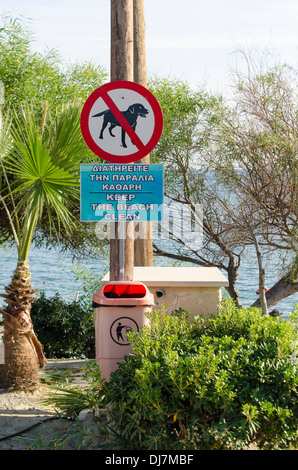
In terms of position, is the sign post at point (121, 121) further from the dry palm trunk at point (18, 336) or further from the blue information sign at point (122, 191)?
the dry palm trunk at point (18, 336)

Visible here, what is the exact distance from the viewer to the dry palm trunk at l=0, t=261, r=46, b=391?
231 inches

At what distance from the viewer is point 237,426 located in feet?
11.5

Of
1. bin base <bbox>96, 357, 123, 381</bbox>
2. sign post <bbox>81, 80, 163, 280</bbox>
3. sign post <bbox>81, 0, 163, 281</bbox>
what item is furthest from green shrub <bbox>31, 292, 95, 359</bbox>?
sign post <bbox>81, 0, 163, 281</bbox>

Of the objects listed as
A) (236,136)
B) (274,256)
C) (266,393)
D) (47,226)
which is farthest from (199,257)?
(266,393)

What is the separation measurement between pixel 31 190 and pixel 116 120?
153 centimetres

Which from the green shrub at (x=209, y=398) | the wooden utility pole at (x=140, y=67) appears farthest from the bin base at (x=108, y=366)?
the wooden utility pole at (x=140, y=67)

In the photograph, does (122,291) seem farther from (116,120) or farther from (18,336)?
(18,336)

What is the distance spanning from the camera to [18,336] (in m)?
5.88

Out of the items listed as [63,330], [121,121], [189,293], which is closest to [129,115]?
[121,121]

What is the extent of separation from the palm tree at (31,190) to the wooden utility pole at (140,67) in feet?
7.89

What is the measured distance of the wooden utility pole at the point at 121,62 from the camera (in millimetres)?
4996

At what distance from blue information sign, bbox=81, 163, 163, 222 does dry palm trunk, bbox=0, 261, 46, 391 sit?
1.69m

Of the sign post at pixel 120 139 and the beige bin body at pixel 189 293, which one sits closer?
the sign post at pixel 120 139

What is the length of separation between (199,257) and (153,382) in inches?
335
